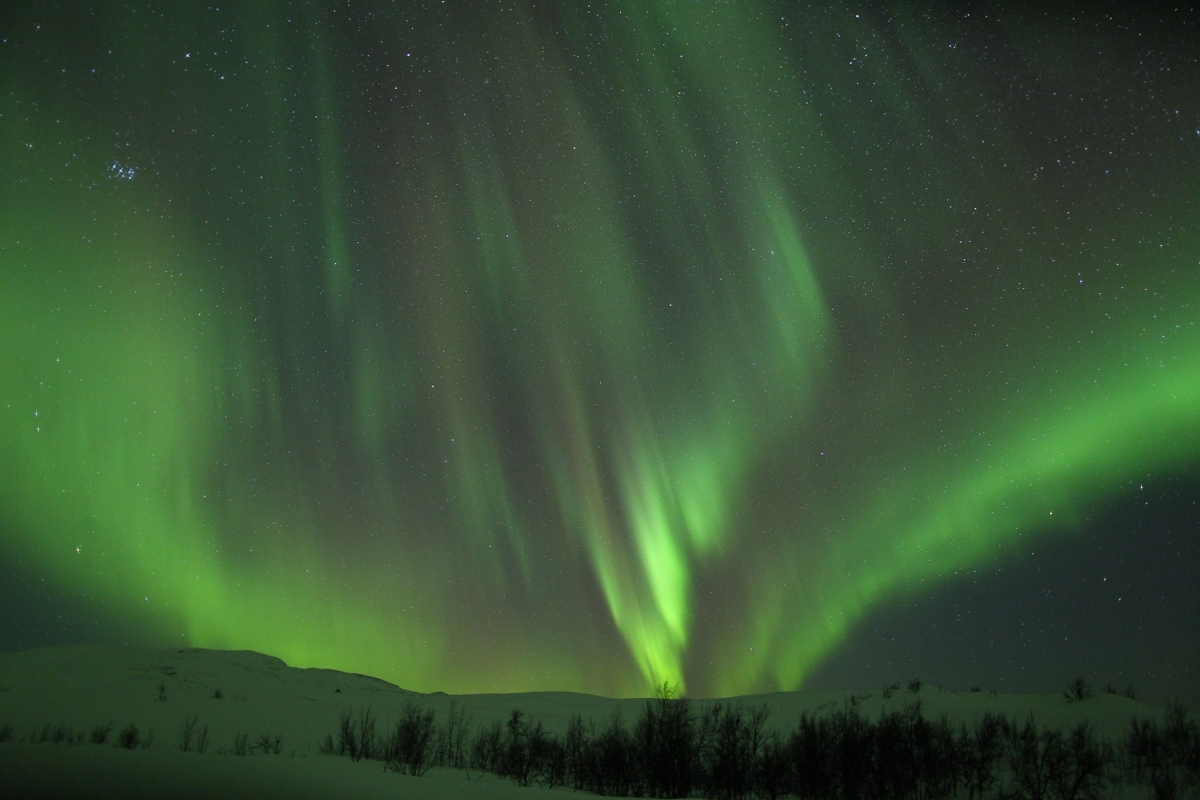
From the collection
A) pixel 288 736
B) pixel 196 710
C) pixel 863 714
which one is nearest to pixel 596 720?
pixel 863 714

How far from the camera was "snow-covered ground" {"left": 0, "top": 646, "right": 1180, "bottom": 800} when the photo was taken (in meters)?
7.71

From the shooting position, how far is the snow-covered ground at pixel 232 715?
7707 mm

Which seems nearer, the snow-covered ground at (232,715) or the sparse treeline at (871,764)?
the snow-covered ground at (232,715)

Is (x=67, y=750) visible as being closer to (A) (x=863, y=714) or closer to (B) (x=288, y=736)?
(B) (x=288, y=736)

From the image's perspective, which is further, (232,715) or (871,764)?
(232,715)

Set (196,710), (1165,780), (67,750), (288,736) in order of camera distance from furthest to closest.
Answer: (196,710) < (288,736) < (1165,780) < (67,750)

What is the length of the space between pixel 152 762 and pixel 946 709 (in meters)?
41.8

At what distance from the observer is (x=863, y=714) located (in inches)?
1591

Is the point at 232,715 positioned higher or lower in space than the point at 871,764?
higher

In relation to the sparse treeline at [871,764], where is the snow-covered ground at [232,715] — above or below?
above

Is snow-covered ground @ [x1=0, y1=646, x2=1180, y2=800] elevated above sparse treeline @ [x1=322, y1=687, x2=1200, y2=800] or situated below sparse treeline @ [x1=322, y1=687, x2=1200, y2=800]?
above

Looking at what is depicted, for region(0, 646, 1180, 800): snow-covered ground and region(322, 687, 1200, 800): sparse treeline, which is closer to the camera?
region(0, 646, 1180, 800): snow-covered ground

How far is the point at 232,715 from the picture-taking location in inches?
1476

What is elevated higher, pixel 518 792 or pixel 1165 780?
pixel 518 792
